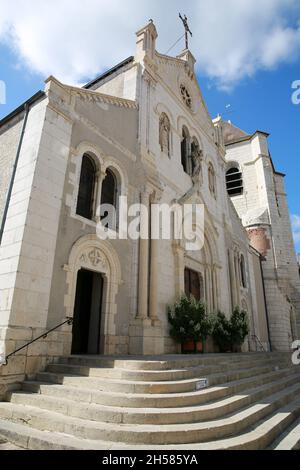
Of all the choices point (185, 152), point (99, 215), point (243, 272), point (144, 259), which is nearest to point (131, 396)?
point (99, 215)

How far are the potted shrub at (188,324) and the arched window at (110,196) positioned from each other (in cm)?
360

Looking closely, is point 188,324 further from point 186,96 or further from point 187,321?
point 186,96

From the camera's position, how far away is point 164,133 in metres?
13.6

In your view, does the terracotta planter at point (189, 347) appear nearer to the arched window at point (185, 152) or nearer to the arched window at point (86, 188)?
the arched window at point (86, 188)

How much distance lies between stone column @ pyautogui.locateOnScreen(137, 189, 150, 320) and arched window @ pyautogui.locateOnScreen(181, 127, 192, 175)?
505 cm

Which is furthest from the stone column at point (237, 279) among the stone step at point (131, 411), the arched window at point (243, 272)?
the stone step at point (131, 411)

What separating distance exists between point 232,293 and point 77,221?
1065 centimetres

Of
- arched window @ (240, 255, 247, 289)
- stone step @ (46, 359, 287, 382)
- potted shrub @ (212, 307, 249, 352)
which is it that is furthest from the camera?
arched window @ (240, 255, 247, 289)

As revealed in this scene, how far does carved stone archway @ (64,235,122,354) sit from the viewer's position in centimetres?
746

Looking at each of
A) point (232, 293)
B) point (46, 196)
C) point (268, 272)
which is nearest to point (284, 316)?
point (268, 272)

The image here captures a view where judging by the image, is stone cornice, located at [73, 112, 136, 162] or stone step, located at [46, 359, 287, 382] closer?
stone step, located at [46, 359, 287, 382]

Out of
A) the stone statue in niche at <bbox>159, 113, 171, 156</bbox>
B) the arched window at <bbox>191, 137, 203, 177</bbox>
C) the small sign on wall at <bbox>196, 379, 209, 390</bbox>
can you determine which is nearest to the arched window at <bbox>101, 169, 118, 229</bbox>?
the stone statue in niche at <bbox>159, 113, 171, 156</bbox>

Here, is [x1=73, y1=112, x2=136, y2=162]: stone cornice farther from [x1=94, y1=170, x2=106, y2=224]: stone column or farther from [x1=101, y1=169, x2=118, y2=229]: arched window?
[x1=94, y1=170, x2=106, y2=224]: stone column

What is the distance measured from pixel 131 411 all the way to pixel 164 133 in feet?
38.8
